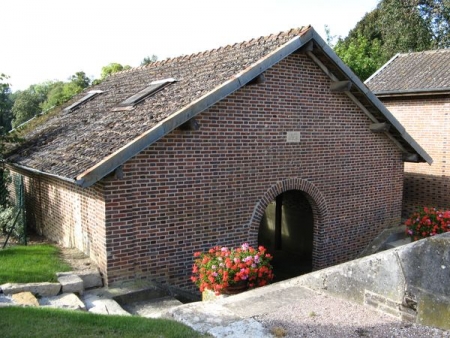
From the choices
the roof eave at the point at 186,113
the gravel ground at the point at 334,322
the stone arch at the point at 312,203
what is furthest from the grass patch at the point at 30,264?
the gravel ground at the point at 334,322

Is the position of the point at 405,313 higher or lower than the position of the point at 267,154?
lower

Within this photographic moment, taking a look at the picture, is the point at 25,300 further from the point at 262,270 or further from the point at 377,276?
the point at 377,276

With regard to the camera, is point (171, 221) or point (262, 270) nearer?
point (262, 270)

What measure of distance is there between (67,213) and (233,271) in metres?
4.40

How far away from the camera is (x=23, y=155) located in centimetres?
1067

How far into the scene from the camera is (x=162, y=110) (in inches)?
320

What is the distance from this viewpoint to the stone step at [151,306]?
6.86 metres

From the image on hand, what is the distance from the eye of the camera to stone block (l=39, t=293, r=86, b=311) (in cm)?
633

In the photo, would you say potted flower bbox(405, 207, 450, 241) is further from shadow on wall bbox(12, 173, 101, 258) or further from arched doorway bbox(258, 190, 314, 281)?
shadow on wall bbox(12, 173, 101, 258)

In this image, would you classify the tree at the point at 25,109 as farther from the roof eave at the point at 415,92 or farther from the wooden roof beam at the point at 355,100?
the wooden roof beam at the point at 355,100

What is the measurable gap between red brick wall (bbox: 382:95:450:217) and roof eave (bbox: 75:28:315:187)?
21.6 ft

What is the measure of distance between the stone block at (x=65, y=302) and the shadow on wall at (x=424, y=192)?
11115mm

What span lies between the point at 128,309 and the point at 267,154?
410 cm

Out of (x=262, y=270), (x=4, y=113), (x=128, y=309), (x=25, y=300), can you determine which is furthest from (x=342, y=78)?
(x=4, y=113)
